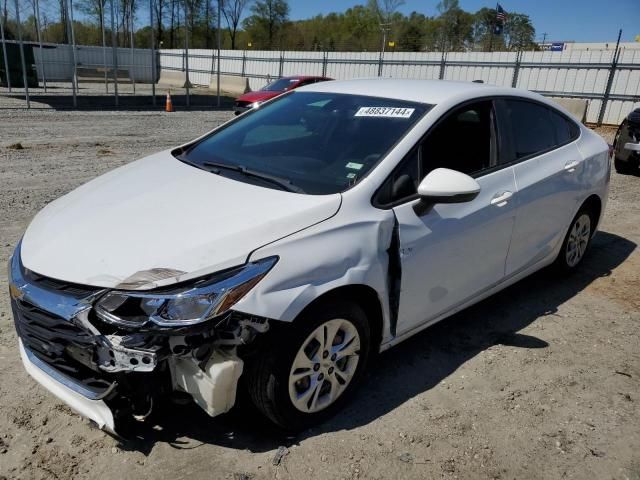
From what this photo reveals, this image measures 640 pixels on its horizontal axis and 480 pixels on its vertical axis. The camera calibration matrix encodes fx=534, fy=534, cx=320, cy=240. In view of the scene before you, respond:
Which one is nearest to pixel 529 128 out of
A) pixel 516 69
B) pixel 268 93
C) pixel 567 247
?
pixel 567 247

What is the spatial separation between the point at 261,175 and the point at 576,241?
3.11 metres

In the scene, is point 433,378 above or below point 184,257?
below

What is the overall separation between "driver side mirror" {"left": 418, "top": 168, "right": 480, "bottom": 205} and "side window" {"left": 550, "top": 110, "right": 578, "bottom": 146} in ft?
6.08

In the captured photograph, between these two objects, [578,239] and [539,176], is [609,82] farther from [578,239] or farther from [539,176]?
[539,176]

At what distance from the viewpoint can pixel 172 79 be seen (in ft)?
122

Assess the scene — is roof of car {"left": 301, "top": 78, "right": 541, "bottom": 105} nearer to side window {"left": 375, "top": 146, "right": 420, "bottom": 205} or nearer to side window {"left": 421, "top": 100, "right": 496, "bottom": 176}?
side window {"left": 421, "top": 100, "right": 496, "bottom": 176}

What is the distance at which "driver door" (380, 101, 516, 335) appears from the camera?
290cm

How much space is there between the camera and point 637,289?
4.73 meters

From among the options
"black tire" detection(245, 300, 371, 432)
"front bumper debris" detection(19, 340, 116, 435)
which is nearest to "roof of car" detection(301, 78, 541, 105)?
"black tire" detection(245, 300, 371, 432)

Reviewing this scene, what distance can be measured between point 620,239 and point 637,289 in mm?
1569

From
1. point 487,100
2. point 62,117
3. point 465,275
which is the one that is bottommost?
point 62,117

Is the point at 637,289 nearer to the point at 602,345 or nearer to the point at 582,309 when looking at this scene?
the point at 582,309

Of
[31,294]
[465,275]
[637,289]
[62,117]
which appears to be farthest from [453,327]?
[62,117]

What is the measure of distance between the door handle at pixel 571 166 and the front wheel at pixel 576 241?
480mm
